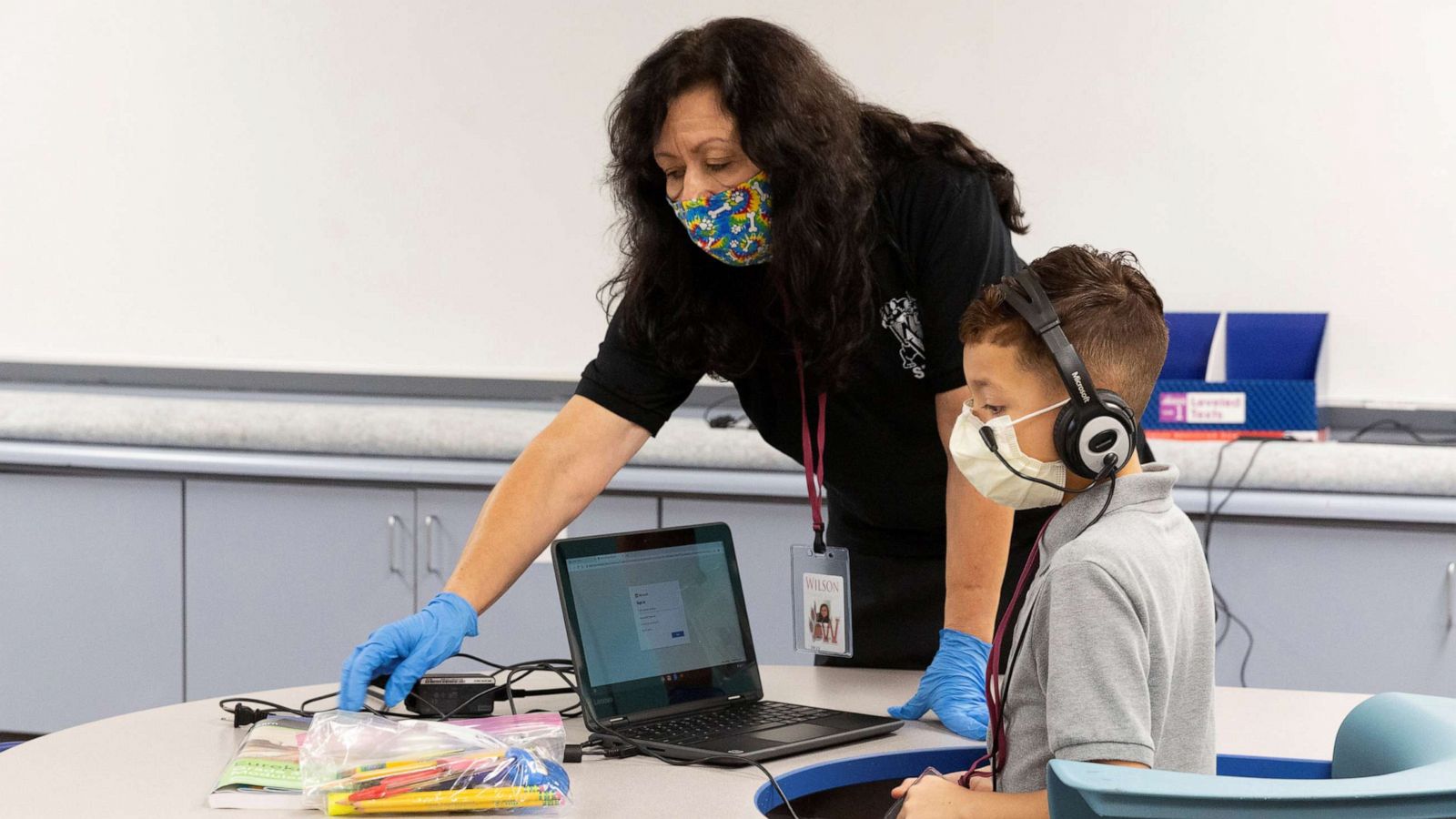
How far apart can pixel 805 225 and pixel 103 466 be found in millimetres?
2118

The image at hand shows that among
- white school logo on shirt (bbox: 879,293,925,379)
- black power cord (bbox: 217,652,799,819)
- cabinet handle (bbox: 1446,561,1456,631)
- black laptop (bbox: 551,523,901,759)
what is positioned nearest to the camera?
black power cord (bbox: 217,652,799,819)

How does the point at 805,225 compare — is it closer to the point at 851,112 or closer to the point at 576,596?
the point at 851,112

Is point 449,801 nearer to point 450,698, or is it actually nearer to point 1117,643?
point 450,698

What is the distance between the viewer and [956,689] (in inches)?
54.9

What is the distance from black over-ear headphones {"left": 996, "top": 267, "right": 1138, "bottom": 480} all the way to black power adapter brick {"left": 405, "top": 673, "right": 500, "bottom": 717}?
2.22 feet

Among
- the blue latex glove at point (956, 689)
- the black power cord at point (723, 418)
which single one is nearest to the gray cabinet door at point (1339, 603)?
the black power cord at point (723, 418)

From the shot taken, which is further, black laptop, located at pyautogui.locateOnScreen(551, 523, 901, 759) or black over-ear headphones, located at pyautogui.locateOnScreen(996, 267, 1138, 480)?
black laptop, located at pyautogui.locateOnScreen(551, 523, 901, 759)

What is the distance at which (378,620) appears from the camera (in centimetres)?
296

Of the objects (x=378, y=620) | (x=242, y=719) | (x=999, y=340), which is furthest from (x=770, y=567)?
(x=999, y=340)

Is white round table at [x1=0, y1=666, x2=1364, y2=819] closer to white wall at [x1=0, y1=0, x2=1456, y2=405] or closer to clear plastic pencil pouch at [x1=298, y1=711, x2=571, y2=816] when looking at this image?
clear plastic pencil pouch at [x1=298, y1=711, x2=571, y2=816]

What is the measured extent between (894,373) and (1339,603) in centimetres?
135

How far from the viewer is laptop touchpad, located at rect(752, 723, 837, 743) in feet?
4.32

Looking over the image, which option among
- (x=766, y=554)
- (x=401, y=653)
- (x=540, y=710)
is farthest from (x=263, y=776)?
(x=766, y=554)

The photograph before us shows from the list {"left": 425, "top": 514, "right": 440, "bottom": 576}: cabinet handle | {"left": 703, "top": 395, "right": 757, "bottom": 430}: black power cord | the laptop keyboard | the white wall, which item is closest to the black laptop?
the laptop keyboard
